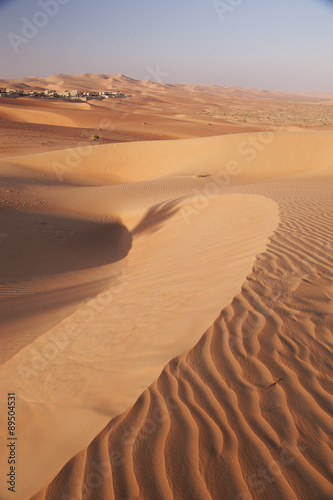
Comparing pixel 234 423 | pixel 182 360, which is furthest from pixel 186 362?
pixel 234 423

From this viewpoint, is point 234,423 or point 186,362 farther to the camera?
point 186,362

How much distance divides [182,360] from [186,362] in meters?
0.04

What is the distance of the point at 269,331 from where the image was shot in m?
3.05

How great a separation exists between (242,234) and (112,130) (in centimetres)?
2812

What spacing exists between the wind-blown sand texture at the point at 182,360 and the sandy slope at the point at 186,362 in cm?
1

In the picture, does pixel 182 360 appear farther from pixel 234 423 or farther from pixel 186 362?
pixel 234 423

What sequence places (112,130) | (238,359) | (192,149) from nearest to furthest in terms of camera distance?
(238,359) < (192,149) < (112,130)

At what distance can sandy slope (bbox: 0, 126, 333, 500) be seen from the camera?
6.68 ft

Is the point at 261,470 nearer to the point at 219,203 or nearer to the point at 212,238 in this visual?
the point at 212,238

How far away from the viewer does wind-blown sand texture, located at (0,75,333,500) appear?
2.04m

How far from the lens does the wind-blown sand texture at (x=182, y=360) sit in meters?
2.04

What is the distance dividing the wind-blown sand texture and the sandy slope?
12mm

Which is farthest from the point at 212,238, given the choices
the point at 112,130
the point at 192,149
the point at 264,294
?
the point at 112,130

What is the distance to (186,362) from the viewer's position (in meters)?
2.77
